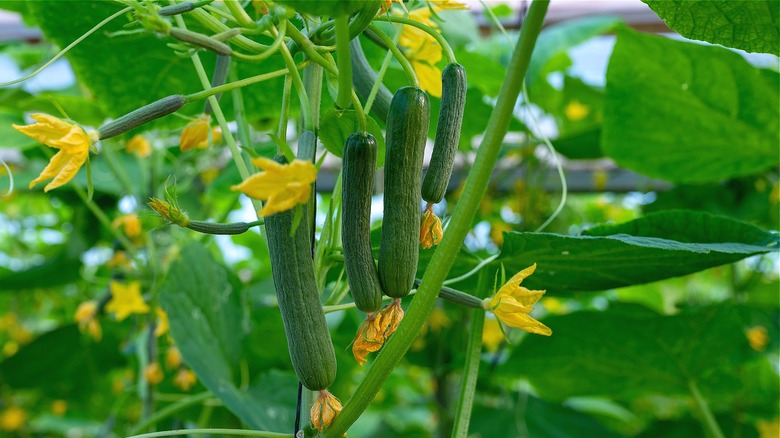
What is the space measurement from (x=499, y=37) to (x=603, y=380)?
0.90m

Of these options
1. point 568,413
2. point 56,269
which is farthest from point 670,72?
point 56,269

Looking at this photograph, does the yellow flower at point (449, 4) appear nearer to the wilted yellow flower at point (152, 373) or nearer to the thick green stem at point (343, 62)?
the thick green stem at point (343, 62)

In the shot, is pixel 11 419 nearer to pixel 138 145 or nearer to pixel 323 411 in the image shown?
pixel 138 145

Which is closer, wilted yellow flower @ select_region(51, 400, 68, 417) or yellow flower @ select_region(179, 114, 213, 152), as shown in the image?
yellow flower @ select_region(179, 114, 213, 152)

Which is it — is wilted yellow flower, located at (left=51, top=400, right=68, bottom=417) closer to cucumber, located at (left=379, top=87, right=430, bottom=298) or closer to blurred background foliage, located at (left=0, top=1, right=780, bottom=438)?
blurred background foliage, located at (left=0, top=1, right=780, bottom=438)

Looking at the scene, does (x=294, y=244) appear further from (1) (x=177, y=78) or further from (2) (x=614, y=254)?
(1) (x=177, y=78)

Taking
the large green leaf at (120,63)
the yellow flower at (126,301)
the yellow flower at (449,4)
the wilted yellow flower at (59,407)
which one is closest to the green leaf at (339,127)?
the yellow flower at (449,4)

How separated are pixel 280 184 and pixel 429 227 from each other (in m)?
0.13

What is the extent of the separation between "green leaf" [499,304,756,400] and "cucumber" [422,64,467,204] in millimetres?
627

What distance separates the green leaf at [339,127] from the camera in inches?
17.2

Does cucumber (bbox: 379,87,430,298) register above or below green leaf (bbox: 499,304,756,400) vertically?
above

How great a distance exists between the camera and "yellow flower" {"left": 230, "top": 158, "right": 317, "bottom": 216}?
35 centimetres

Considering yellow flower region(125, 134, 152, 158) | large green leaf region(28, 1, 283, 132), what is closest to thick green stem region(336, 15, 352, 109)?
large green leaf region(28, 1, 283, 132)

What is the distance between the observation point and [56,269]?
5.09 feet
